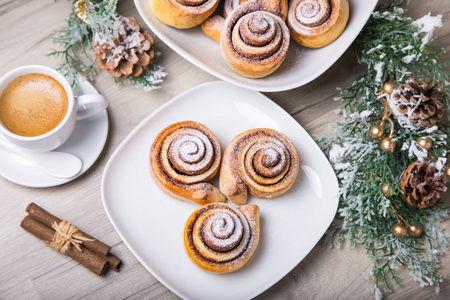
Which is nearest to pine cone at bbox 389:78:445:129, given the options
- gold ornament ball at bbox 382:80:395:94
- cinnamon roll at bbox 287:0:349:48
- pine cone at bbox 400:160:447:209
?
gold ornament ball at bbox 382:80:395:94

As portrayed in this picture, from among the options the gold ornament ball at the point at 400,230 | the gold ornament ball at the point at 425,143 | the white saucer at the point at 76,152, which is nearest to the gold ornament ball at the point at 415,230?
the gold ornament ball at the point at 400,230

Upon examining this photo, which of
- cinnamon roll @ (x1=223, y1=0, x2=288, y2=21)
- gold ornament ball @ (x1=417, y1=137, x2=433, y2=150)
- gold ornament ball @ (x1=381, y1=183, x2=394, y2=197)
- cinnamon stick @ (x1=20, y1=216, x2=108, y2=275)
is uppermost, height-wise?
cinnamon roll @ (x1=223, y1=0, x2=288, y2=21)

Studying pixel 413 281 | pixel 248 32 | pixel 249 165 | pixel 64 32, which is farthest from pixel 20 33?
pixel 413 281

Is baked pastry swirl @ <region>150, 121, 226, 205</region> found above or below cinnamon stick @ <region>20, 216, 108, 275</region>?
above

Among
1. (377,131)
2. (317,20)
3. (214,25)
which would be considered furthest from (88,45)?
(377,131)

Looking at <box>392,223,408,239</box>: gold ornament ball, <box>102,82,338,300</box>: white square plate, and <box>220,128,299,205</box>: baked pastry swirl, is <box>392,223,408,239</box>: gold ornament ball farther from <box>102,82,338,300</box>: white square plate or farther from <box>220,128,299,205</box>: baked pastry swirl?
<box>220,128,299,205</box>: baked pastry swirl
